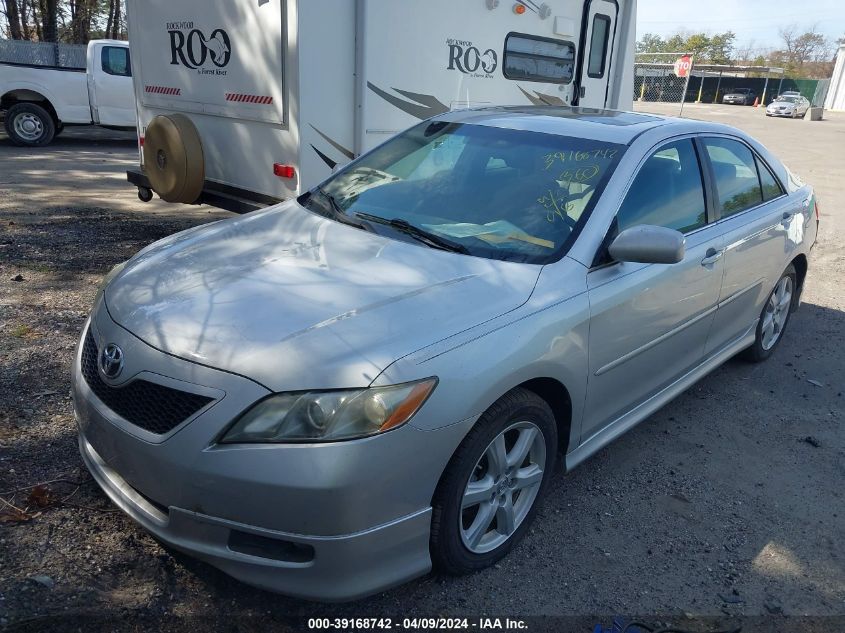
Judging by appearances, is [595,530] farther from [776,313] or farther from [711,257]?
[776,313]

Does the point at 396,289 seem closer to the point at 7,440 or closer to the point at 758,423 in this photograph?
the point at 7,440

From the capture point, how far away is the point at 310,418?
7.16 feet

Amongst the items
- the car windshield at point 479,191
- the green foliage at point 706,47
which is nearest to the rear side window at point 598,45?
the car windshield at point 479,191

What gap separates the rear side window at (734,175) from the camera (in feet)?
13.4

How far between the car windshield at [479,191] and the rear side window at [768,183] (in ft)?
5.72

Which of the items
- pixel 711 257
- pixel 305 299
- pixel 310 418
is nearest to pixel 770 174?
pixel 711 257

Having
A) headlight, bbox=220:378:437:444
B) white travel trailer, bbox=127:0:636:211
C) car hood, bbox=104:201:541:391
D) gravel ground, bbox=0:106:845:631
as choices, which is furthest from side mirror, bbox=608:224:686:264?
white travel trailer, bbox=127:0:636:211

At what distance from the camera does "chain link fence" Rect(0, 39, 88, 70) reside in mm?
14727

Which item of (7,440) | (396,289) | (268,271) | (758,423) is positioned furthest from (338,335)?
(758,423)

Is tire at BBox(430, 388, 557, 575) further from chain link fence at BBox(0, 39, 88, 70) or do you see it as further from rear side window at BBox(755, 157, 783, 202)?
chain link fence at BBox(0, 39, 88, 70)

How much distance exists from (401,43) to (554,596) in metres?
4.88

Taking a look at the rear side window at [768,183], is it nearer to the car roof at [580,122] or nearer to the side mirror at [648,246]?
the car roof at [580,122]

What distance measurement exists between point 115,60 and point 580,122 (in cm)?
1226

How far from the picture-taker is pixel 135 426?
2357 mm
